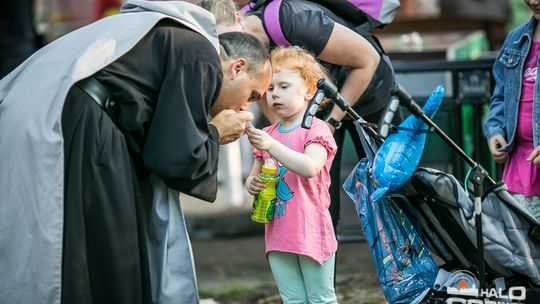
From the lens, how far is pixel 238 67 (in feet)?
13.6

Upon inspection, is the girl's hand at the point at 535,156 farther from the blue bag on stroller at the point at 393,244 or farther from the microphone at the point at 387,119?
the microphone at the point at 387,119

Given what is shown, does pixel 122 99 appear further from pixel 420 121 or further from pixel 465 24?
pixel 465 24

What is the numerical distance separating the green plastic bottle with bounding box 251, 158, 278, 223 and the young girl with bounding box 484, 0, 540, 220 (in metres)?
1.23

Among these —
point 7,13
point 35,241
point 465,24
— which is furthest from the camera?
point 465,24

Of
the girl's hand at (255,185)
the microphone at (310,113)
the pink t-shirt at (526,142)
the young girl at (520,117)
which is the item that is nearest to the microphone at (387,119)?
→ the microphone at (310,113)

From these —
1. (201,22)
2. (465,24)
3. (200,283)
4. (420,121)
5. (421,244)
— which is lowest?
(200,283)

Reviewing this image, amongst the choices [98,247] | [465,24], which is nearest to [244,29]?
[98,247]

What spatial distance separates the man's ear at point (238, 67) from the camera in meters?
4.14

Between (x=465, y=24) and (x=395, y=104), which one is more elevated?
(x=395, y=104)

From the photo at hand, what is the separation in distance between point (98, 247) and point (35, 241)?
220 mm

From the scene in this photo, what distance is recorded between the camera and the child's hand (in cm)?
431

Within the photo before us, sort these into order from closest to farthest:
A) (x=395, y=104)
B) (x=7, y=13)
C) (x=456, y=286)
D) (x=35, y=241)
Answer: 1. (x=35, y=241)
2. (x=395, y=104)
3. (x=456, y=286)
4. (x=7, y=13)

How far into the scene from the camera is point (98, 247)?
3.78 m

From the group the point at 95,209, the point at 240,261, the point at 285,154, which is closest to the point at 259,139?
the point at 285,154
